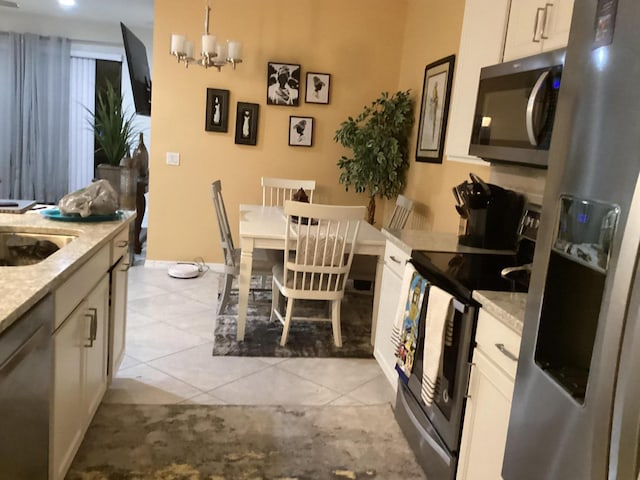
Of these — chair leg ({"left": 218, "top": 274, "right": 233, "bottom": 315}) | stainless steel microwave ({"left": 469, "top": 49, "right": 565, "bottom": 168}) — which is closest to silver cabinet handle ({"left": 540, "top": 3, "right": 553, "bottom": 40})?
stainless steel microwave ({"left": 469, "top": 49, "right": 565, "bottom": 168})

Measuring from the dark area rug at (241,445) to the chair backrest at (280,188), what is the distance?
2.29 m

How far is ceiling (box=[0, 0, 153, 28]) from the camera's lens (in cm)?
561

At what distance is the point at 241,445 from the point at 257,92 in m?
3.46

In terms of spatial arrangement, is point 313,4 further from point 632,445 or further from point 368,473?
point 632,445

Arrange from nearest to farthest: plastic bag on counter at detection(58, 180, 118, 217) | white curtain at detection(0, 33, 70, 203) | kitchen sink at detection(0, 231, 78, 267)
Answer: kitchen sink at detection(0, 231, 78, 267), plastic bag on counter at detection(58, 180, 118, 217), white curtain at detection(0, 33, 70, 203)

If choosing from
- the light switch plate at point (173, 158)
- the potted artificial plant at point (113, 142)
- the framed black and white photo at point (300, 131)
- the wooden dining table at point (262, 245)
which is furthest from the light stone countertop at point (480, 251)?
the potted artificial plant at point (113, 142)

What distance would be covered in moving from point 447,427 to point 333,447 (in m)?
0.63

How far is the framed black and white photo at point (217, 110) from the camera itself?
480 centimetres

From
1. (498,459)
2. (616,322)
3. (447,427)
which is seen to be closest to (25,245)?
(447,427)

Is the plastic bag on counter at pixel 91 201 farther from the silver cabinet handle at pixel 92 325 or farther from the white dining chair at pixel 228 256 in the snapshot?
the white dining chair at pixel 228 256

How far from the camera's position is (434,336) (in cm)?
188

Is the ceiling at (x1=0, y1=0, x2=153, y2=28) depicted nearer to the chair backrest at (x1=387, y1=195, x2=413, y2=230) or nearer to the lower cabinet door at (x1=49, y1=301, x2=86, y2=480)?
the chair backrest at (x1=387, y1=195, x2=413, y2=230)

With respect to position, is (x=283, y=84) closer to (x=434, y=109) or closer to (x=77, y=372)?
(x=434, y=109)

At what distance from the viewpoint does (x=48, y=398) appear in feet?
5.07
